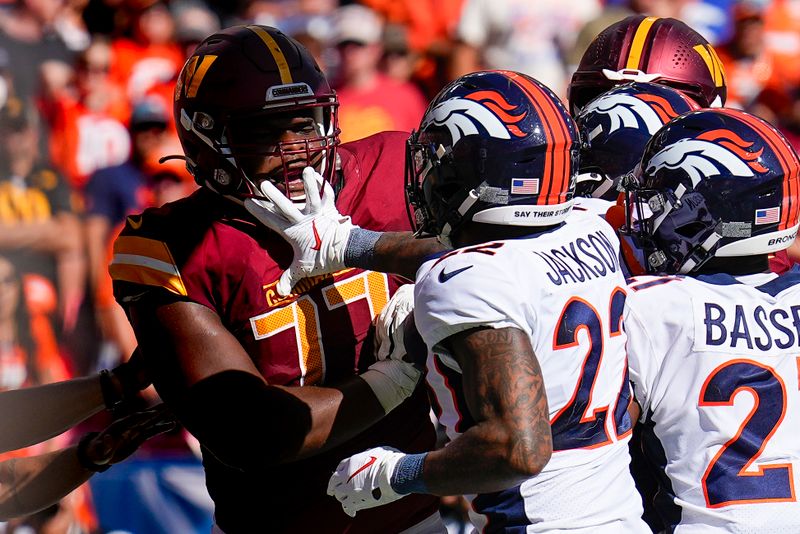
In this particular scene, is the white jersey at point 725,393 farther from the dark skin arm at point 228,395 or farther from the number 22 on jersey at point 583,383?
the dark skin arm at point 228,395

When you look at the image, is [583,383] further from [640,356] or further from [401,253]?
[401,253]

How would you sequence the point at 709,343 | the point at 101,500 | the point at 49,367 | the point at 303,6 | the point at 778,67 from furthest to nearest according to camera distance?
the point at 778,67 < the point at 303,6 < the point at 49,367 < the point at 101,500 < the point at 709,343

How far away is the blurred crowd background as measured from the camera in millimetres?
5777

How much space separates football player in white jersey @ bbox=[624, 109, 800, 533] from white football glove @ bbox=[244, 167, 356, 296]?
2.71 feet

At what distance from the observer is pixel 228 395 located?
299cm

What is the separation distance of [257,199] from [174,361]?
0.52 meters

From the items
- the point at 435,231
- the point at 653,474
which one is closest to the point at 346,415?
the point at 435,231

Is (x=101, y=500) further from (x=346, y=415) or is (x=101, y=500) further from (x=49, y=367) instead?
(x=346, y=415)

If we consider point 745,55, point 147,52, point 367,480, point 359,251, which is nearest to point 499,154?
point 359,251

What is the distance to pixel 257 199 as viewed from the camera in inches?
125

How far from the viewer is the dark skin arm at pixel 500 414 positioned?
7.84 feet

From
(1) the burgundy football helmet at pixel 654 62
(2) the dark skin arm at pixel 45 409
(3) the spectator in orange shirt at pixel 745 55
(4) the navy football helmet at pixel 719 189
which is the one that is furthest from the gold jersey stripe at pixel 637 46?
(3) the spectator in orange shirt at pixel 745 55

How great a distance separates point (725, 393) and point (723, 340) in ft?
0.44

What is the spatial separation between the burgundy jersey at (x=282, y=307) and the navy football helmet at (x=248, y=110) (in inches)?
5.0
